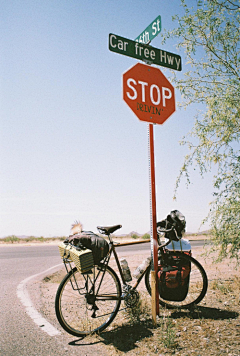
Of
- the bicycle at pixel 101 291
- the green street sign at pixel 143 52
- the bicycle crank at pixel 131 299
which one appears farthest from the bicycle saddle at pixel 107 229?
the green street sign at pixel 143 52

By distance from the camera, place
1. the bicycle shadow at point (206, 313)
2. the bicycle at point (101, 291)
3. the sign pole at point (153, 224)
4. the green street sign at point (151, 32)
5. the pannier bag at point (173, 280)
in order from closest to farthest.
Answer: the bicycle at point (101, 291), the sign pole at point (153, 224), the bicycle shadow at point (206, 313), the green street sign at point (151, 32), the pannier bag at point (173, 280)

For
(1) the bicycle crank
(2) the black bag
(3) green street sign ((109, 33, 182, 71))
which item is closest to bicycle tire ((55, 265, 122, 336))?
Answer: (1) the bicycle crank

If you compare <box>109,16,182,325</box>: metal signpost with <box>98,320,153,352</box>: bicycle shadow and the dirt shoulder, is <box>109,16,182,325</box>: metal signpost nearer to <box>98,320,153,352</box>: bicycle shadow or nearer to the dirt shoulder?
<box>98,320,153,352</box>: bicycle shadow

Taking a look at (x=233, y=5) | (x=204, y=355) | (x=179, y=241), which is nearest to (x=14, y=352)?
(x=204, y=355)

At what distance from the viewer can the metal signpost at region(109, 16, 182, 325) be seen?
4.17 metres

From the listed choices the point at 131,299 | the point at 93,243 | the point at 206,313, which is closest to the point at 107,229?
the point at 93,243

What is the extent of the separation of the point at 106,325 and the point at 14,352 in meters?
1.21

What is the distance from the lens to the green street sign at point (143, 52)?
430cm

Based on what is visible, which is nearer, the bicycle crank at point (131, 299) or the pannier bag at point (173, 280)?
the bicycle crank at point (131, 299)

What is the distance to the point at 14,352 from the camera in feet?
11.5

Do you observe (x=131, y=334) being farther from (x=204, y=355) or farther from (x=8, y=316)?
(x=8, y=316)

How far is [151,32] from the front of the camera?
14.8ft

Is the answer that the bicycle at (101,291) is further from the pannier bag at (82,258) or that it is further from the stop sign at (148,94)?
the stop sign at (148,94)

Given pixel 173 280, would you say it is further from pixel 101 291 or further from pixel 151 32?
pixel 151 32
